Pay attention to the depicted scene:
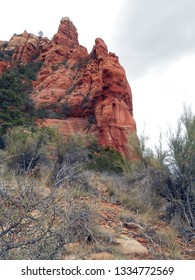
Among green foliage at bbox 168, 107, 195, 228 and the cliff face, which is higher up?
the cliff face

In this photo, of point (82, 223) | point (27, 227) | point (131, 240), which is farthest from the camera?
point (131, 240)

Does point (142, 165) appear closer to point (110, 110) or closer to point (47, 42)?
point (110, 110)

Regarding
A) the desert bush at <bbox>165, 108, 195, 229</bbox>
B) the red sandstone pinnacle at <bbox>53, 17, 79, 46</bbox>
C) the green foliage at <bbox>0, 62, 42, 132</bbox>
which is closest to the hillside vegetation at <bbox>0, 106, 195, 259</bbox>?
the desert bush at <bbox>165, 108, 195, 229</bbox>

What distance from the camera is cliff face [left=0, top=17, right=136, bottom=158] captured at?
112ft

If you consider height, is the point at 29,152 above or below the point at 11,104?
below

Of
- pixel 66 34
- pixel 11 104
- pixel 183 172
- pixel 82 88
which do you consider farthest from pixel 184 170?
pixel 66 34

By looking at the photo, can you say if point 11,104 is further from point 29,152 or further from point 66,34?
point 66,34

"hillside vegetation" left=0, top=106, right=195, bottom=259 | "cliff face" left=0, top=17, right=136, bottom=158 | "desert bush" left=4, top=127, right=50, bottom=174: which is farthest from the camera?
"cliff face" left=0, top=17, right=136, bottom=158

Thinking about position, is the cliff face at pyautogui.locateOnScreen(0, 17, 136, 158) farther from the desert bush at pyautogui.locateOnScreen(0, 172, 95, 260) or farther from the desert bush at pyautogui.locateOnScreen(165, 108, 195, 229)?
the desert bush at pyautogui.locateOnScreen(0, 172, 95, 260)

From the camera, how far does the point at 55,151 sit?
12.0m

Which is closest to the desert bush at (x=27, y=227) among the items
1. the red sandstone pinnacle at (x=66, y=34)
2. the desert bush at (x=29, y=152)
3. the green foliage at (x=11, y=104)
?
the desert bush at (x=29, y=152)

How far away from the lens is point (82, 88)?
39.9m

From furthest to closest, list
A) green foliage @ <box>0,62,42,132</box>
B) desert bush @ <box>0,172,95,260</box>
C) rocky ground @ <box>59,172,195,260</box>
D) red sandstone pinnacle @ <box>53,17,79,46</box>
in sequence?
red sandstone pinnacle @ <box>53,17,79,46</box> → green foliage @ <box>0,62,42,132</box> → rocky ground @ <box>59,172,195,260</box> → desert bush @ <box>0,172,95,260</box>

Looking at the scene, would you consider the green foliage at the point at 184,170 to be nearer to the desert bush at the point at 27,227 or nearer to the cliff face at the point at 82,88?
the desert bush at the point at 27,227
